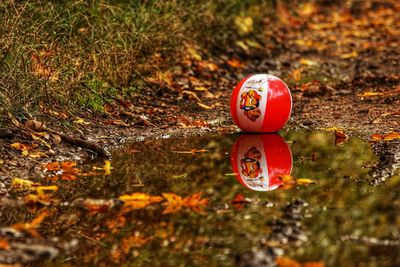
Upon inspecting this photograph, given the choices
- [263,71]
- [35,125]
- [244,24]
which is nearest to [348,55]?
[244,24]

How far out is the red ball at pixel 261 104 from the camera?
534 centimetres

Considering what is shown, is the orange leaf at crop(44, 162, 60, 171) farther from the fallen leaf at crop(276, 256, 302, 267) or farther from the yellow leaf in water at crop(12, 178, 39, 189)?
the fallen leaf at crop(276, 256, 302, 267)

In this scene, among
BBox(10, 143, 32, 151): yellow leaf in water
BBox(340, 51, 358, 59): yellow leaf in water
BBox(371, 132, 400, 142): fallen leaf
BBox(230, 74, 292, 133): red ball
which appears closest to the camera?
BBox(10, 143, 32, 151): yellow leaf in water

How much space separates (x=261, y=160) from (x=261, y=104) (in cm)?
70

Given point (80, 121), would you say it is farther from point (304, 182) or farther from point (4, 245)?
point (4, 245)

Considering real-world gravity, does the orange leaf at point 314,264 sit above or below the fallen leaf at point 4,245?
above

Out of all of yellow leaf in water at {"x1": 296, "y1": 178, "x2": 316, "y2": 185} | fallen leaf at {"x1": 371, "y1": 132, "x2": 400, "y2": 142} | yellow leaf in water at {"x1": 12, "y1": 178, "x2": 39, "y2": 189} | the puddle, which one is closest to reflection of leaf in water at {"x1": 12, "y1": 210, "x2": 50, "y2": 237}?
the puddle

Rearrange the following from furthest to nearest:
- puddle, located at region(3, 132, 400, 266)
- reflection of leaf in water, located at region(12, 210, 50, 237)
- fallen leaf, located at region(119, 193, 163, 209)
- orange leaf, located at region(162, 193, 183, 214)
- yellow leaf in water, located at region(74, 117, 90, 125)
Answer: yellow leaf in water, located at region(74, 117, 90, 125) < fallen leaf, located at region(119, 193, 163, 209) < orange leaf, located at region(162, 193, 183, 214) < reflection of leaf in water, located at region(12, 210, 50, 237) < puddle, located at region(3, 132, 400, 266)

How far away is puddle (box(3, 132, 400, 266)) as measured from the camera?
3.01 meters

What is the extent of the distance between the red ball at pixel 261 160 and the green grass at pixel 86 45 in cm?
137

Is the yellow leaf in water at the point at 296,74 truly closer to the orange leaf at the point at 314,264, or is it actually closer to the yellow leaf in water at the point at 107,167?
the yellow leaf in water at the point at 107,167

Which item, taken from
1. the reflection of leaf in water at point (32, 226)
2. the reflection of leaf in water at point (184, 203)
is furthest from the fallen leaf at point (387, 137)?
the reflection of leaf in water at point (32, 226)

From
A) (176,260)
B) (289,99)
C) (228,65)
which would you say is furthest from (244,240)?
(228,65)

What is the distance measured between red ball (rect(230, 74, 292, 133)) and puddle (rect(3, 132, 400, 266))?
0.31 metres
